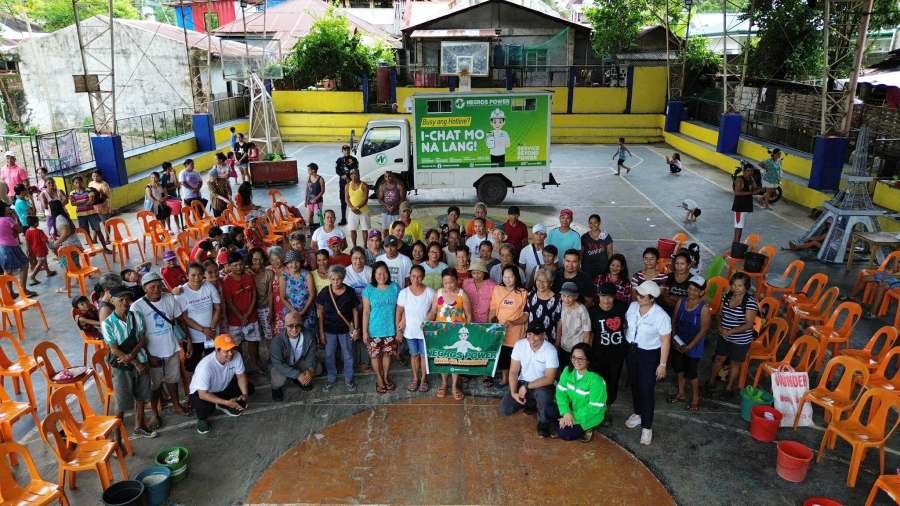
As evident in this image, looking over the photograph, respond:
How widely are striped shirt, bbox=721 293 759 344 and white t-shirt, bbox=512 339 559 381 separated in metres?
2.01

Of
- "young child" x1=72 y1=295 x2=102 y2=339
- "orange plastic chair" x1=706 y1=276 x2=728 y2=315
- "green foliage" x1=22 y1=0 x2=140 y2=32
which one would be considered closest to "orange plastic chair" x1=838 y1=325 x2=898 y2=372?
"orange plastic chair" x1=706 y1=276 x2=728 y2=315

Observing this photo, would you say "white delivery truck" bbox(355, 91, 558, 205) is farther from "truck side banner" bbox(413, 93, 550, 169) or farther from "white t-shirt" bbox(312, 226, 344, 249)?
"white t-shirt" bbox(312, 226, 344, 249)

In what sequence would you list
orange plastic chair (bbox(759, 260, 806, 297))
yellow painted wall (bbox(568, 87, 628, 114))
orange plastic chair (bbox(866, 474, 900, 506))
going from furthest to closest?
yellow painted wall (bbox(568, 87, 628, 114)) < orange plastic chair (bbox(759, 260, 806, 297)) < orange plastic chair (bbox(866, 474, 900, 506))

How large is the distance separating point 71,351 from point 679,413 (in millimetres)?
7592

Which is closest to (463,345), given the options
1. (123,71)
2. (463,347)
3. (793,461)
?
(463,347)

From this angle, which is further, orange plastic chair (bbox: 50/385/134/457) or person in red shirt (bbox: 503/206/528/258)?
person in red shirt (bbox: 503/206/528/258)

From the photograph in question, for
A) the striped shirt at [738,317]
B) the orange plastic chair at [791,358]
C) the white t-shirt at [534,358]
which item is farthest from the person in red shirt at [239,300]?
the orange plastic chair at [791,358]

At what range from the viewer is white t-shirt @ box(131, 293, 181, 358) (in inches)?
234

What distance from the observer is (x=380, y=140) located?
14.6 meters

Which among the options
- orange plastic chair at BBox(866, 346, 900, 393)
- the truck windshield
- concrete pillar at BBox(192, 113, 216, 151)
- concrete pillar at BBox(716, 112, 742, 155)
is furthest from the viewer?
concrete pillar at BBox(192, 113, 216, 151)

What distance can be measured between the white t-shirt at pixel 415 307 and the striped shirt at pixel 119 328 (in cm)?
259

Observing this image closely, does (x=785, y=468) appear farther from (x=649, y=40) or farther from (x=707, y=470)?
(x=649, y=40)

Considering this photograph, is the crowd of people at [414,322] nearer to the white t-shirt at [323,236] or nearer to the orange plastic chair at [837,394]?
the white t-shirt at [323,236]

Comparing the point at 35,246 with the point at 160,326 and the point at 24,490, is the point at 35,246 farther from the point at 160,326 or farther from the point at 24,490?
the point at 24,490
